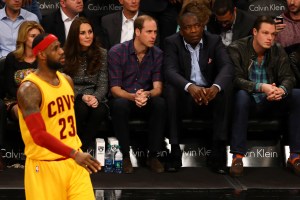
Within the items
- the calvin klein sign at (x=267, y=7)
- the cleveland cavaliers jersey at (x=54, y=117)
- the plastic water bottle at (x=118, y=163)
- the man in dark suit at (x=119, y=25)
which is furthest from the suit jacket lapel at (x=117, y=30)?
the cleveland cavaliers jersey at (x=54, y=117)

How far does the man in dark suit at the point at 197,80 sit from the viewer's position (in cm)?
622

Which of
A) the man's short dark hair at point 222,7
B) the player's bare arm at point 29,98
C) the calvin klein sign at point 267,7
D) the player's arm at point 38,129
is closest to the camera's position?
the player's arm at point 38,129

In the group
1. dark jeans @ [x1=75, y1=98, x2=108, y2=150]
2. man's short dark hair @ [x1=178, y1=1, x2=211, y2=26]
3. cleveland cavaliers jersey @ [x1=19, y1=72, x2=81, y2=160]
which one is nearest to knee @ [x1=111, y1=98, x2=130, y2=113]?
dark jeans @ [x1=75, y1=98, x2=108, y2=150]

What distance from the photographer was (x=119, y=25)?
7051 mm

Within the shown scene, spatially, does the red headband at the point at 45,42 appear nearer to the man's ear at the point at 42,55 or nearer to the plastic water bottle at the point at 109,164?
the man's ear at the point at 42,55

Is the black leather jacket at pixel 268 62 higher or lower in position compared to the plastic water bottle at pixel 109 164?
higher

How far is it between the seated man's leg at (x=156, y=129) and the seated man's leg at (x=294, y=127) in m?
1.12

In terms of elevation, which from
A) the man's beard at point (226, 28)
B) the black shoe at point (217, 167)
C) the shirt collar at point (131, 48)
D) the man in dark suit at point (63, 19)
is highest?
the man in dark suit at point (63, 19)

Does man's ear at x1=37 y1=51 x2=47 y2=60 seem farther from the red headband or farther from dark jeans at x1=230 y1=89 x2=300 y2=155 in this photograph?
dark jeans at x1=230 y1=89 x2=300 y2=155

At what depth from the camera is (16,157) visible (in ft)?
21.6

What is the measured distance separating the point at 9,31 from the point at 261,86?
8.25 feet

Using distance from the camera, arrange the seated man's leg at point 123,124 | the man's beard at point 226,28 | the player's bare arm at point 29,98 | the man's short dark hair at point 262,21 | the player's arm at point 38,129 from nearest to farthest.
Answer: the player's arm at point 38,129 < the player's bare arm at point 29,98 < the seated man's leg at point 123,124 < the man's short dark hair at point 262,21 < the man's beard at point 226,28

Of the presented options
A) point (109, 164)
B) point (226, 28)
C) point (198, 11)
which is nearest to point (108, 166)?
point (109, 164)

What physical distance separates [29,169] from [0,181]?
1.71m
